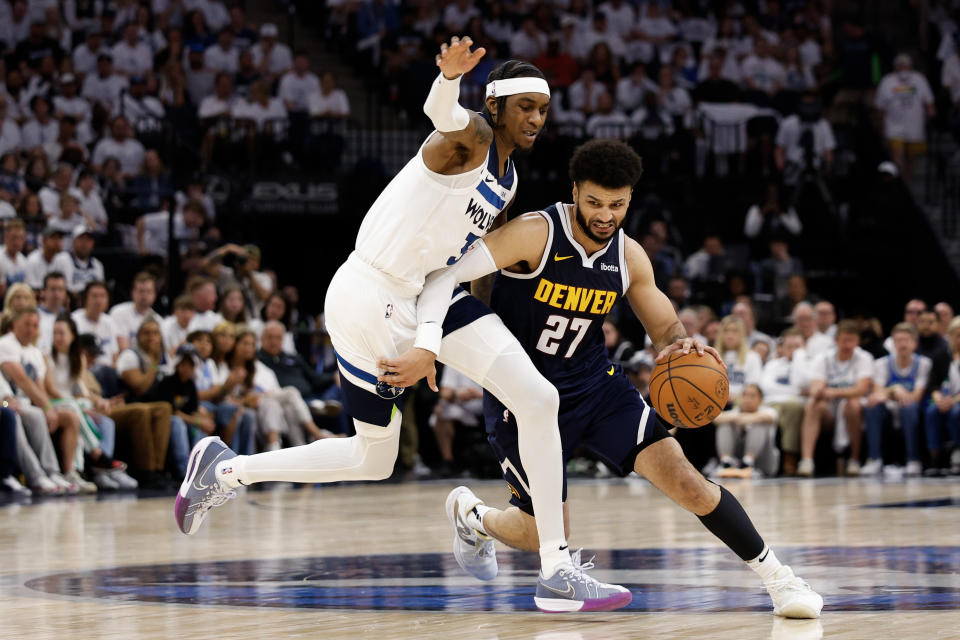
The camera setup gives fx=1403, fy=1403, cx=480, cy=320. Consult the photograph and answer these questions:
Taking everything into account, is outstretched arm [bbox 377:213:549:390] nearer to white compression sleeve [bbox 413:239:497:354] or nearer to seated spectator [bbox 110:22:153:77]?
white compression sleeve [bbox 413:239:497:354]

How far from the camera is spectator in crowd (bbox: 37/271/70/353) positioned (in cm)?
1096

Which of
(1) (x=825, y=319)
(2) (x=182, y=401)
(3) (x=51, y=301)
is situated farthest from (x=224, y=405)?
(1) (x=825, y=319)

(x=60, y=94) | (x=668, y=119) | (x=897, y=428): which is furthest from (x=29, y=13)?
(x=897, y=428)

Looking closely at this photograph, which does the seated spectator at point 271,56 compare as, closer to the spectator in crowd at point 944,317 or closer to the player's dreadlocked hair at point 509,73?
the spectator in crowd at point 944,317

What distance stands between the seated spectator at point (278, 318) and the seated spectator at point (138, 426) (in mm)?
1606

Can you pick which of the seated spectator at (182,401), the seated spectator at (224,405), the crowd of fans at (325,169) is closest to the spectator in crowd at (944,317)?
the crowd of fans at (325,169)

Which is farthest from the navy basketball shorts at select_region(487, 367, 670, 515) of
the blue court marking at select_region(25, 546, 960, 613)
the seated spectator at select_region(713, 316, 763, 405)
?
the seated spectator at select_region(713, 316, 763, 405)

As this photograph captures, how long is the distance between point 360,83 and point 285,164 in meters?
2.93

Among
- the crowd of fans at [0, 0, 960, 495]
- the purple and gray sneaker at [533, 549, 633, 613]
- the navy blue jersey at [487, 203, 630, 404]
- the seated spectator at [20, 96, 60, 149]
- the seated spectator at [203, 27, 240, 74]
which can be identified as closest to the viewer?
the purple and gray sneaker at [533, 549, 633, 613]

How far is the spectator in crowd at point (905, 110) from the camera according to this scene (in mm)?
16953

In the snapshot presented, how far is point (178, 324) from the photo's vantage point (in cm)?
1179

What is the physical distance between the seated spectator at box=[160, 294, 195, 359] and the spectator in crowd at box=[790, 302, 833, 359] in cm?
545

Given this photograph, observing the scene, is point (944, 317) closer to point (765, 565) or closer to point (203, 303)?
point (203, 303)

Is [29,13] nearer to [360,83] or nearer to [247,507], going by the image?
[360,83]
